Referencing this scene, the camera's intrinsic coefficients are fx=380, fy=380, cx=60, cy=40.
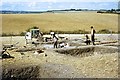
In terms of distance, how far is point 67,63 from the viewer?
16812mm

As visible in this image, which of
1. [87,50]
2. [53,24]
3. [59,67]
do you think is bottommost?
[59,67]

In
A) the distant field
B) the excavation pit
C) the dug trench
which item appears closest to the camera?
the dug trench

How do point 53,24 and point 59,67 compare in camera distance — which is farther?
point 53,24

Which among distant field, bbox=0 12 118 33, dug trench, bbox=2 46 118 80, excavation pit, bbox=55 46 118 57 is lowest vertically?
dug trench, bbox=2 46 118 80

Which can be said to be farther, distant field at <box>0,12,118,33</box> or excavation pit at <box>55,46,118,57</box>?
distant field at <box>0,12,118,33</box>

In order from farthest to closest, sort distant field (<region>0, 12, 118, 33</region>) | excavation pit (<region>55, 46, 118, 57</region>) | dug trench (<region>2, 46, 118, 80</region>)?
distant field (<region>0, 12, 118, 33</region>) → excavation pit (<region>55, 46, 118, 57</region>) → dug trench (<region>2, 46, 118, 80</region>)

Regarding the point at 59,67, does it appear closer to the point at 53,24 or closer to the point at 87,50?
the point at 87,50

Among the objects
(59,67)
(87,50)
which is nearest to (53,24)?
(87,50)

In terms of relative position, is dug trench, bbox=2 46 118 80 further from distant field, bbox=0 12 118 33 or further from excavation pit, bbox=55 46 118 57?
distant field, bbox=0 12 118 33

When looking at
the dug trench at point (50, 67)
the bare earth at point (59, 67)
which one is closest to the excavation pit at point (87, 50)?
the dug trench at point (50, 67)

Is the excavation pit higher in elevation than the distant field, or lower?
lower

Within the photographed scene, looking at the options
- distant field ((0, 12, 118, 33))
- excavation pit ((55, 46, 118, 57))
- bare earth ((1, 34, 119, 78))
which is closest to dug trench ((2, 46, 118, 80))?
bare earth ((1, 34, 119, 78))

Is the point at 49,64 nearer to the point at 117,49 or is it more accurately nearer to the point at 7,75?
the point at 7,75

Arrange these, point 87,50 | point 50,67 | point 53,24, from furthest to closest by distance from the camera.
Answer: point 53,24 < point 87,50 < point 50,67
